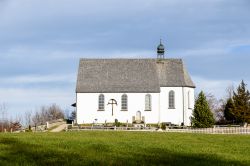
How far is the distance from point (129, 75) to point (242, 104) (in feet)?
50.8

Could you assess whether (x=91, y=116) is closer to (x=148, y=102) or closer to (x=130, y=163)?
(x=148, y=102)

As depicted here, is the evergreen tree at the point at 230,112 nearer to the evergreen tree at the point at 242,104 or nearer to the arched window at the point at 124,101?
the evergreen tree at the point at 242,104

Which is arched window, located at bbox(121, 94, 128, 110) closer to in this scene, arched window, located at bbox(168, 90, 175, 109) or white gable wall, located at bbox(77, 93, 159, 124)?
white gable wall, located at bbox(77, 93, 159, 124)

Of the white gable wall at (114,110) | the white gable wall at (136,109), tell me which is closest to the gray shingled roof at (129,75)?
the white gable wall at (114,110)

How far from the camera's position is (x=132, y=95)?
221ft

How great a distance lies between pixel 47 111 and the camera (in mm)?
103500

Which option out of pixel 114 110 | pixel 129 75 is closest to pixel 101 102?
pixel 114 110

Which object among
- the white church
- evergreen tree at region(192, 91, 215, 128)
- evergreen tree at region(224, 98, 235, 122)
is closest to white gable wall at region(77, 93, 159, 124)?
the white church

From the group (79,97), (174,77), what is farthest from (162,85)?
(79,97)

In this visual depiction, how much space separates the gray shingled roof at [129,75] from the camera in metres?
67.4

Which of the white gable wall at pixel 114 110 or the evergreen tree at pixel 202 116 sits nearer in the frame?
the evergreen tree at pixel 202 116

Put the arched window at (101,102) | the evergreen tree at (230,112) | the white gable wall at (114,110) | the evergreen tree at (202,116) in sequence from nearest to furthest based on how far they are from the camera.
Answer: the evergreen tree at (202,116) < the white gable wall at (114,110) < the arched window at (101,102) < the evergreen tree at (230,112)

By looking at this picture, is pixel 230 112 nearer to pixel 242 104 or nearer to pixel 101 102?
pixel 242 104

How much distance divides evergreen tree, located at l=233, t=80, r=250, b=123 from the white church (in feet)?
19.5
